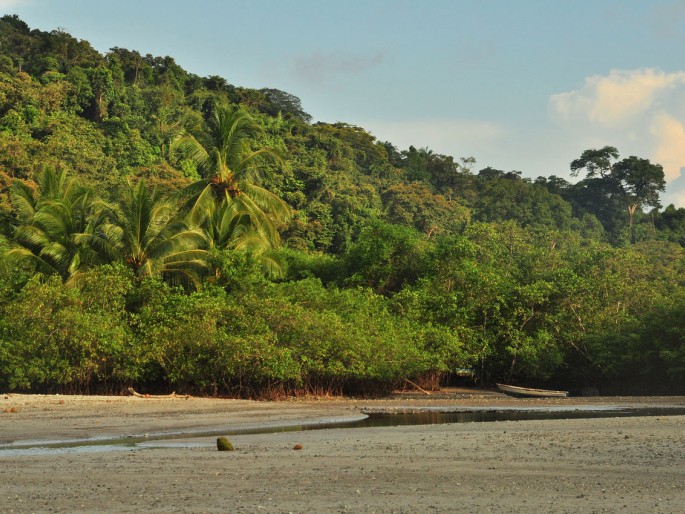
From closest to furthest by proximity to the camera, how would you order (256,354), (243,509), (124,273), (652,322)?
(243,509), (256,354), (124,273), (652,322)

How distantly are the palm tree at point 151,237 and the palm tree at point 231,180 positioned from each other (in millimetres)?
2540

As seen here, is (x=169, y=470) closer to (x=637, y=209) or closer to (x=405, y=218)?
(x=405, y=218)

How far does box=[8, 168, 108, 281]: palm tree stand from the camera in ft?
95.5

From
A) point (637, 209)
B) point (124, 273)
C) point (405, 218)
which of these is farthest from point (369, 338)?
point (637, 209)

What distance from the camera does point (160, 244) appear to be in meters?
29.2

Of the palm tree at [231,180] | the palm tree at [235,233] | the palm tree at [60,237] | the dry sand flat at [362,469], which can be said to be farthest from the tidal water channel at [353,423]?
the palm tree at [60,237]

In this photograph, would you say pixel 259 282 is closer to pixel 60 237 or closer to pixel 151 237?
pixel 151 237

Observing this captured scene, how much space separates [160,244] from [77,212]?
4.16m

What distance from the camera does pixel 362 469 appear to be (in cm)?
1117

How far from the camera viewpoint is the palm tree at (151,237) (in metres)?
29.0

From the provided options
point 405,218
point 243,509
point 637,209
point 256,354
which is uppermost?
point 637,209

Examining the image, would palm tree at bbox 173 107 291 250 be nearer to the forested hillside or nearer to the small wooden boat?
the forested hillside

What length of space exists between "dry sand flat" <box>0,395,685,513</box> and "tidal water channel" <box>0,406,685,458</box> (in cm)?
45

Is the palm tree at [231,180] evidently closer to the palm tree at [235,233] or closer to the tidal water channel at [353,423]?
the palm tree at [235,233]
